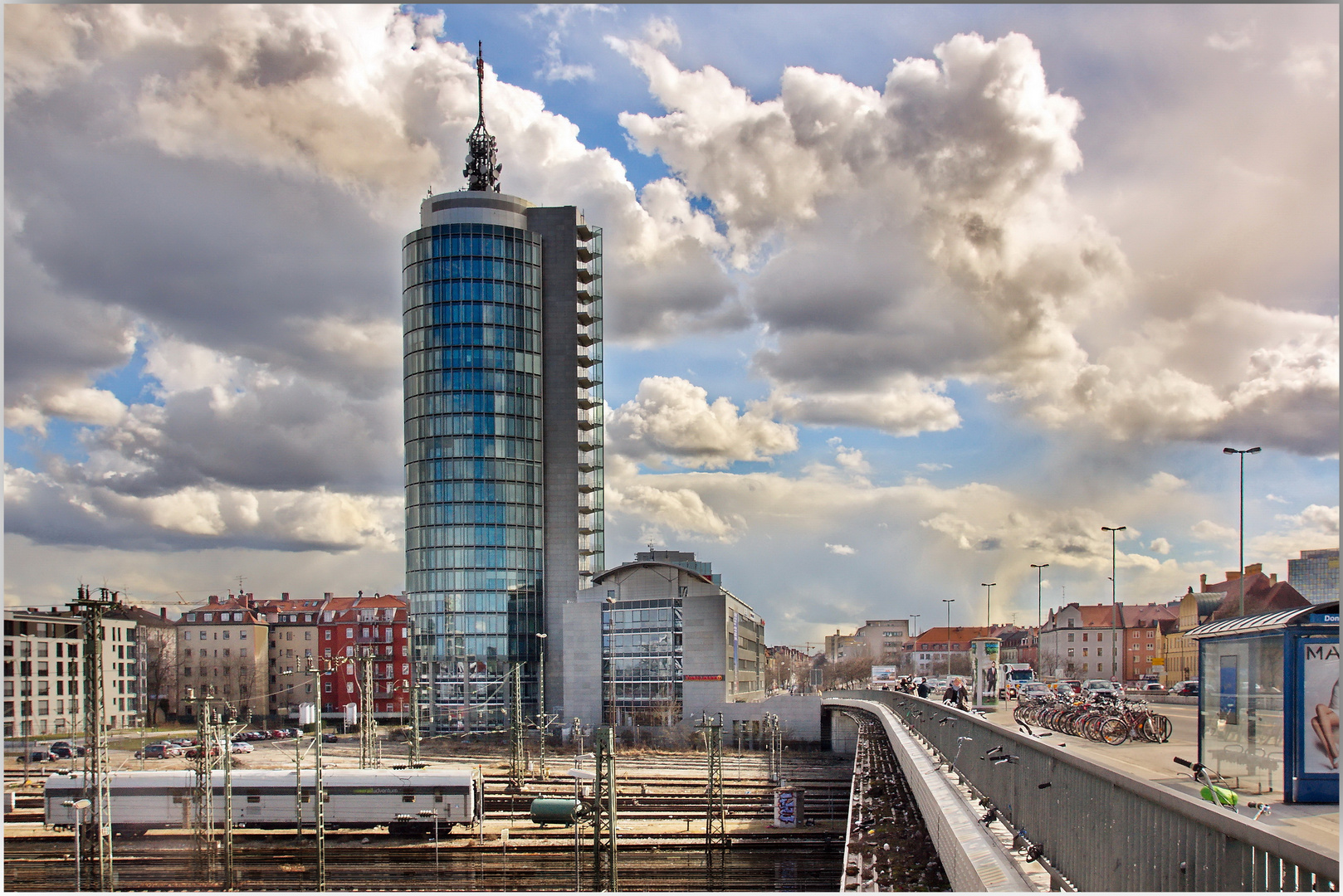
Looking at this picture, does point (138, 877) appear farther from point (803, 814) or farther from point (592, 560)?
point (592, 560)

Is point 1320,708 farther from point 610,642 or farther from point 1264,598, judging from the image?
point 610,642

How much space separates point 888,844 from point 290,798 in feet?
123

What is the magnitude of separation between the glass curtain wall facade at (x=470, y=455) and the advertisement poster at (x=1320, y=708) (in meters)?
97.0

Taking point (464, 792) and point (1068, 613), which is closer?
point (464, 792)

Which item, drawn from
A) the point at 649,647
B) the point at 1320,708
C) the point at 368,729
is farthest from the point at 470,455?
the point at 1320,708

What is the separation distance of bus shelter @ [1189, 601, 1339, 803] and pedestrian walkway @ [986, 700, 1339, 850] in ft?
1.25

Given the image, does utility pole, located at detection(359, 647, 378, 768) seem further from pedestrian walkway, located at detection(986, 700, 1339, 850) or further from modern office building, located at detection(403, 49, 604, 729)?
pedestrian walkway, located at detection(986, 700, 1339, 850)

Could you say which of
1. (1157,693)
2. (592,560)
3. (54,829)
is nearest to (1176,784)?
(1157,693)

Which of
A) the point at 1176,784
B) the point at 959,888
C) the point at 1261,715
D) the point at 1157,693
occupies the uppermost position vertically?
the point at 1261,715

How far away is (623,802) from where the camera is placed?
195 feet

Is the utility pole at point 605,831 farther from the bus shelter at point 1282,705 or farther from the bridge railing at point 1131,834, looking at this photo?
the bus shelter at point 1282,705

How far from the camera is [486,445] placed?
354ft

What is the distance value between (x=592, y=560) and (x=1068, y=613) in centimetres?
5955

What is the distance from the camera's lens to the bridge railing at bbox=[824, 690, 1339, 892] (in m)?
7.01
